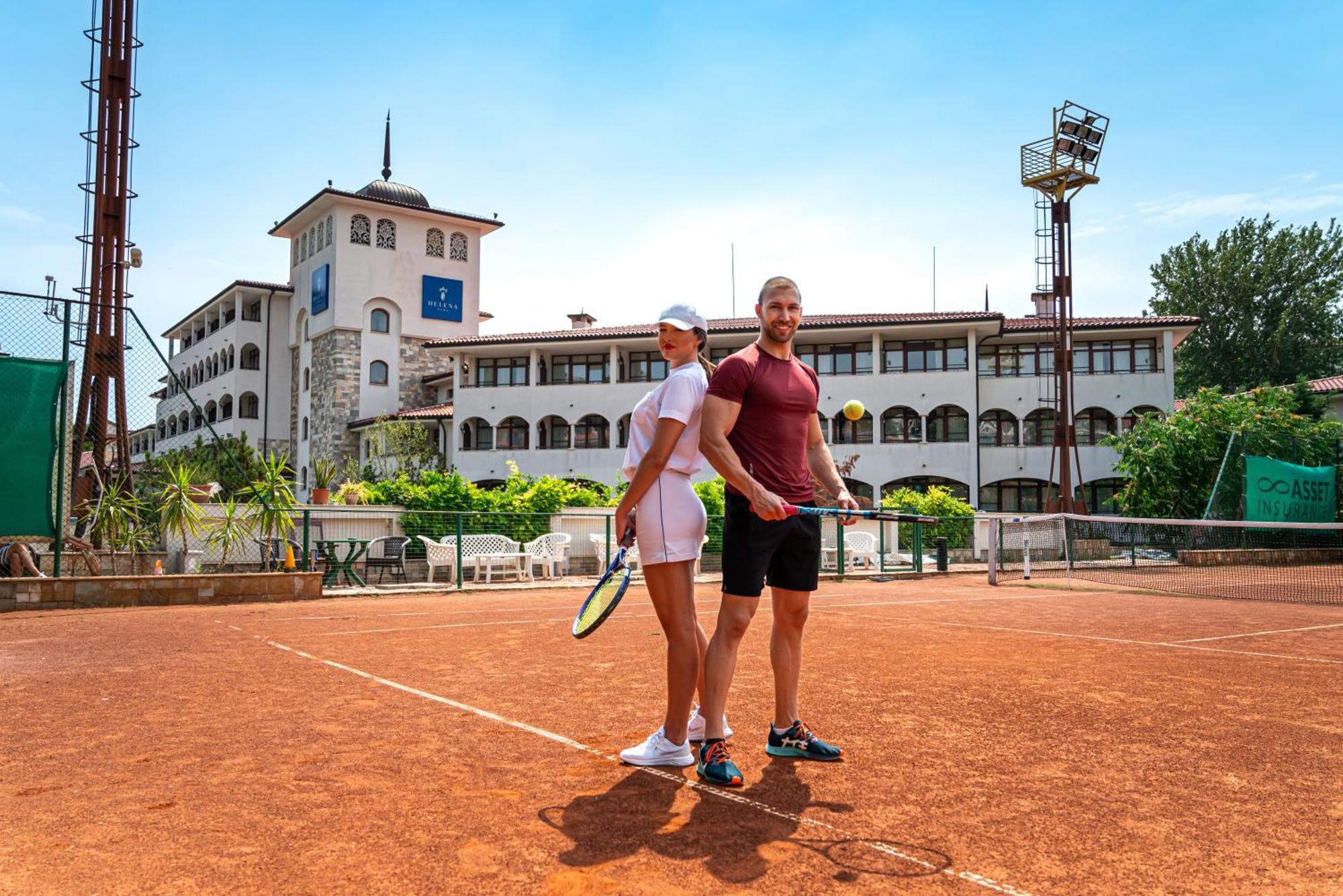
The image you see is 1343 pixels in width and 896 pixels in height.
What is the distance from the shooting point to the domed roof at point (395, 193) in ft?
177

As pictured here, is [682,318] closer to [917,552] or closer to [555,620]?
[555,620]

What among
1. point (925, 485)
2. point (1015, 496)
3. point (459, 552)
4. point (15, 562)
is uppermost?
point (925, 485)

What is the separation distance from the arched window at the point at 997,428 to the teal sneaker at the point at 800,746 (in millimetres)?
40415

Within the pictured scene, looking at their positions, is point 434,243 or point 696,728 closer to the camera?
point 696,728

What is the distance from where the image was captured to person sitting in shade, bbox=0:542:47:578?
12.1m

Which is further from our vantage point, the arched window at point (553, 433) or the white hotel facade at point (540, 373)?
the arched window at point (553, 433)

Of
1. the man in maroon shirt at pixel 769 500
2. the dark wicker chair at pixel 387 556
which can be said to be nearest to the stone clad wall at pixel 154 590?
the dark wicker chair at pixel 387 556

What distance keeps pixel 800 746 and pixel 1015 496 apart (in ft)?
135

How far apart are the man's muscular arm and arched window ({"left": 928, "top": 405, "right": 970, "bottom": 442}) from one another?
40.4 m

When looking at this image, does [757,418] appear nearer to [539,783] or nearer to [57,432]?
[539,783]

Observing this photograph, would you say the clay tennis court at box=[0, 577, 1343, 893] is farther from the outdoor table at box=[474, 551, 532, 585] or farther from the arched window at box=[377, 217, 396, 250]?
the arched window at box=[377, 217, 396, 250]

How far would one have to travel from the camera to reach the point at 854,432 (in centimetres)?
4422

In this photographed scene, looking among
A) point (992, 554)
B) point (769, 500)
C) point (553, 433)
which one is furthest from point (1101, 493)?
point (769, 500)

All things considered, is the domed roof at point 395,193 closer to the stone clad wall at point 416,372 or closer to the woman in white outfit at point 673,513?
the stone clad wall at point 416,372
